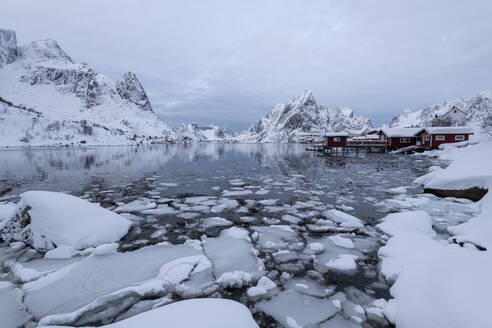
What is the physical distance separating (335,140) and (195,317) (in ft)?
159

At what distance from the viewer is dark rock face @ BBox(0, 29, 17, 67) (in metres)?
162

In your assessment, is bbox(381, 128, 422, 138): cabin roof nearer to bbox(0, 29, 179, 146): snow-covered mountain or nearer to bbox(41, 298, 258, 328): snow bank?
bbox(41, 298, 258, 328): snow bank

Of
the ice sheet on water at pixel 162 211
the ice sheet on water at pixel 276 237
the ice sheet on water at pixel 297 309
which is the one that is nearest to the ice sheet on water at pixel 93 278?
the ice sheet on water at pixel 276 237

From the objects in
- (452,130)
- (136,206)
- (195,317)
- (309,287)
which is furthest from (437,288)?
(452,130)

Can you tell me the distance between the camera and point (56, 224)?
16.5 ft

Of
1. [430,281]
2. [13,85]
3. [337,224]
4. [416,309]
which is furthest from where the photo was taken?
[13,85]

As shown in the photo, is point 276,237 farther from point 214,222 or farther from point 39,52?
point 39,52

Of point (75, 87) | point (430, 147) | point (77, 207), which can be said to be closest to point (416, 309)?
point (77, 207)

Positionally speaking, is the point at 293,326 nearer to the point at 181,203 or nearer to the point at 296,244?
the point at 296,244

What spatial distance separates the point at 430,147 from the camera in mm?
42062

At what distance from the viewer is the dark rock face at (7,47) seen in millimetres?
161625

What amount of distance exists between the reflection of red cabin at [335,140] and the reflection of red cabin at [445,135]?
1547 cm

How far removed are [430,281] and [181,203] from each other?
25.5 feet

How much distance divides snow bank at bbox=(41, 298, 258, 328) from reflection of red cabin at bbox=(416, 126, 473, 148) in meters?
53.6
